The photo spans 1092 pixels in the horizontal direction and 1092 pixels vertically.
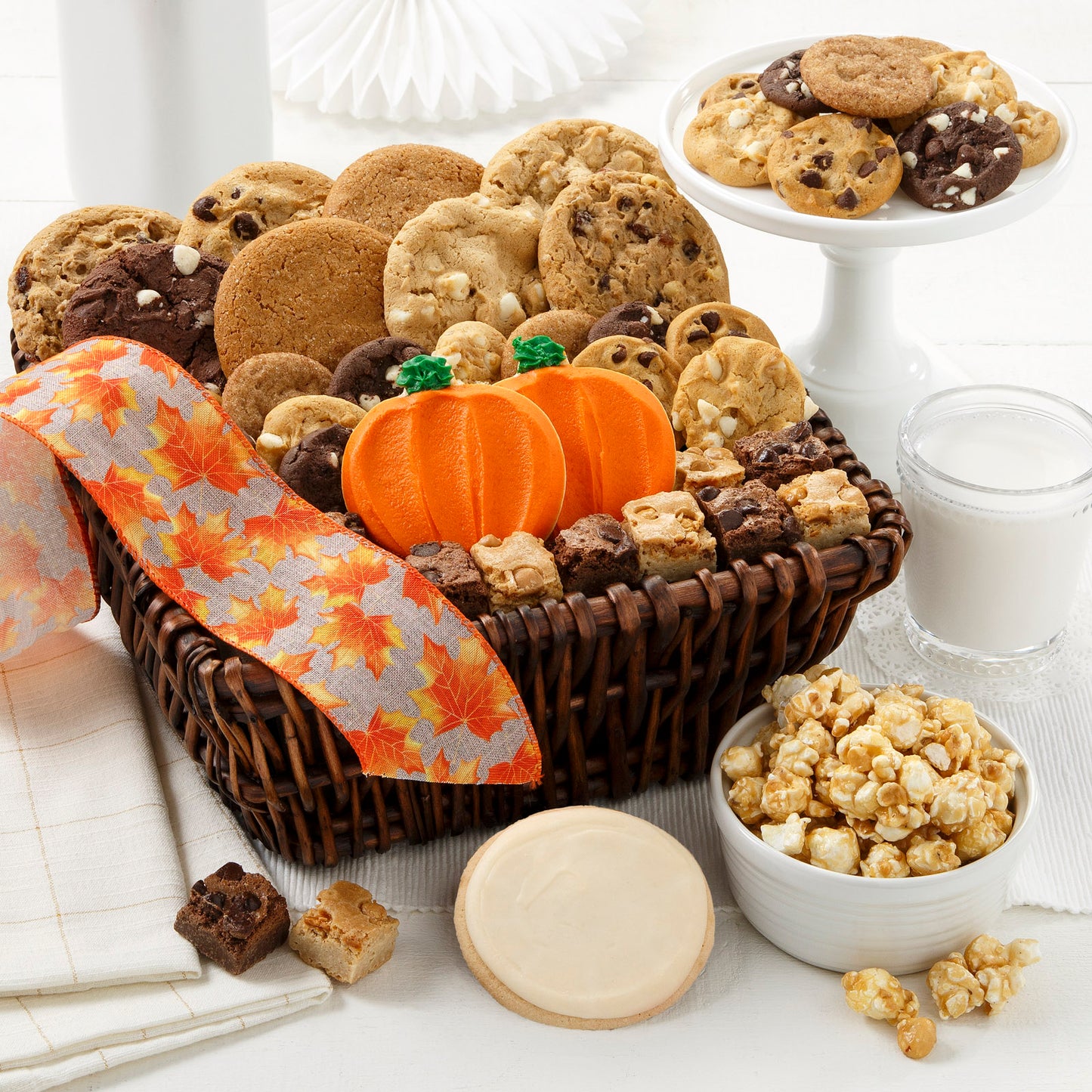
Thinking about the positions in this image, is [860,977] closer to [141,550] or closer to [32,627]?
[141,550]

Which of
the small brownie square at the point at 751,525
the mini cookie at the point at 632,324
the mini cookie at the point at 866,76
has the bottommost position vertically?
the small brownie square at the point at 751,525

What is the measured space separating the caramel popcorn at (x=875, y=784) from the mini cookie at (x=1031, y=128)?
3.04 feet

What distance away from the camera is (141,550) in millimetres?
1646

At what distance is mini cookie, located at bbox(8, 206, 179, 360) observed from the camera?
2.13 metres

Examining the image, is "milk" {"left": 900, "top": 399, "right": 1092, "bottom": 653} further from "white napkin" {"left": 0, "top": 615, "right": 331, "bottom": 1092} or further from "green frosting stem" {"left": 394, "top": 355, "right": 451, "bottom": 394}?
"white napkin" {"left": 0, "top": 615, "right": 331, "bottom": 1092}

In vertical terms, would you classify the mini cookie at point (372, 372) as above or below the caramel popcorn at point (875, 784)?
above

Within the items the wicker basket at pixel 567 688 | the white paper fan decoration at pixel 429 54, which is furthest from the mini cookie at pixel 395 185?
the white paper fan decoration at pixel 429 54

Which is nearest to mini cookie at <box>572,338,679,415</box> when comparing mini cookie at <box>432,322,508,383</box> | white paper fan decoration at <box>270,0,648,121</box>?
mini cookie at <box>432,322,508,383</box>

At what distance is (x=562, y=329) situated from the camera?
79.2 inches

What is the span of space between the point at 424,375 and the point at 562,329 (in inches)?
12.8

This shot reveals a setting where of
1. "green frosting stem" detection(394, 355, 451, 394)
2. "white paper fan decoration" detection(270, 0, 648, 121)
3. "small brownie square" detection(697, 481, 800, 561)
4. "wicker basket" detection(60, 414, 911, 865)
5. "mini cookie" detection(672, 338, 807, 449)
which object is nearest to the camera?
"wicker basket" detection(60, 414, 911, 865)

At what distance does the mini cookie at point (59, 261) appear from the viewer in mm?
2129

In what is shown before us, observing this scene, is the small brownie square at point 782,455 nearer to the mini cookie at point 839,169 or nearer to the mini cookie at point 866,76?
the mini cookie at point 839,169

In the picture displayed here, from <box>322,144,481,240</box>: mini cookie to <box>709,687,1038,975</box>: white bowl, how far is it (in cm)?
111
